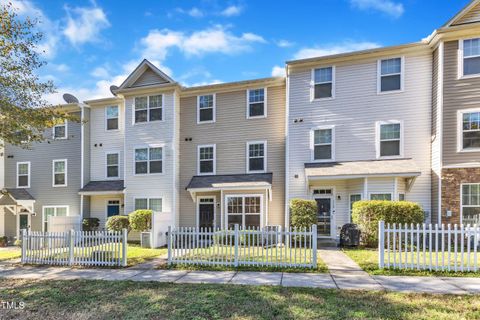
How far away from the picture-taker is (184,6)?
37.5 ft

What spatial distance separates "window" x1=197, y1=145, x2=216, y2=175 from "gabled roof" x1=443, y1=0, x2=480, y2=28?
11884mm

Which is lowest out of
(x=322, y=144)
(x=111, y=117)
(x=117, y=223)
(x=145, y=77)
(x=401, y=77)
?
(x=117, y=223)

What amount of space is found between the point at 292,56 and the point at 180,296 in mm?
11975

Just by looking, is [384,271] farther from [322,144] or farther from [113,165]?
[113,165]

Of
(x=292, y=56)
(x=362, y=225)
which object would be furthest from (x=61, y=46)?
(x=362, y=225)

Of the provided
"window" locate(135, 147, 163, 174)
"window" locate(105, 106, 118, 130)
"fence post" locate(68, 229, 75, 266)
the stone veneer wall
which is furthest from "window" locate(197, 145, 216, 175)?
the stone veneer wall

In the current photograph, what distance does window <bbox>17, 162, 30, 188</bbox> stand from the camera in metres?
18.7

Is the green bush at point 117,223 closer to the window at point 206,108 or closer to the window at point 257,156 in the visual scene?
the window at point 206,108

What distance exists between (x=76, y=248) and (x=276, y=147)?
9.79 metres

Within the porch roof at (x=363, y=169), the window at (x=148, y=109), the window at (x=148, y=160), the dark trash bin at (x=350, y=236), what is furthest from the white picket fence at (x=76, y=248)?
the dark trash bin at (x=350, y=236)

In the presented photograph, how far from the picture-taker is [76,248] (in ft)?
31.2

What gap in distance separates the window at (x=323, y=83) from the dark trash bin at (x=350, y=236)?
20.3 feet

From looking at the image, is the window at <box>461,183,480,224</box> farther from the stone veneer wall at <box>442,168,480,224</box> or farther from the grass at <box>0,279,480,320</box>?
the grass at <box>0,279,480,320</box>

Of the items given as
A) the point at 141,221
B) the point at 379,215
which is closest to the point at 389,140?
the point at 379,215
